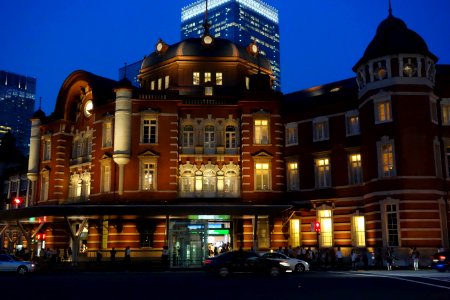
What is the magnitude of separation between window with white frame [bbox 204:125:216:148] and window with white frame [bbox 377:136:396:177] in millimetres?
13186

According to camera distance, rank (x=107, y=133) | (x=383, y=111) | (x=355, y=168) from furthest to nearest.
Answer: (x=107, y=133), (x=355, y=168), (x=383, y=111)

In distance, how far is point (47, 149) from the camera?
50656 millimetres

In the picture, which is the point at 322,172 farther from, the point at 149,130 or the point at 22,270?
the point at 22,270

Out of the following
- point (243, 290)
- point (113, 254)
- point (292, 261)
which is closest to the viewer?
point (243, 290)

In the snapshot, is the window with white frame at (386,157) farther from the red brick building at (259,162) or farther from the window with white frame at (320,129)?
the window with white frame at (320,129)

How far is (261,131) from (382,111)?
9.99 metres

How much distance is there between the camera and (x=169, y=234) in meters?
40.3

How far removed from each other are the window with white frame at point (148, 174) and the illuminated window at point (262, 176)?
8076mm

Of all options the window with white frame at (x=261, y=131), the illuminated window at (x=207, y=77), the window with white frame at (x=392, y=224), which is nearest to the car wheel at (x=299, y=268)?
the window with white frame at (x=392, y=224)

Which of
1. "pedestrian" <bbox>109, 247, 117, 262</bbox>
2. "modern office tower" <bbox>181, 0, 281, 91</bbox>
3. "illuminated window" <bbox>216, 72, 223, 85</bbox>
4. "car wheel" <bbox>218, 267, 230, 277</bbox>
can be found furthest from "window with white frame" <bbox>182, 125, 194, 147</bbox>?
"modern office tower" <bbox>181, 0, 281, 91</bbox>

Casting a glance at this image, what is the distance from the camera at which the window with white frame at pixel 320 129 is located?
41.5 m

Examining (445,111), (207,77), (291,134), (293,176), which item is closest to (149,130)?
(207,77)

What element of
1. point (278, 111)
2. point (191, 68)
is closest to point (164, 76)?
point (191, 68)

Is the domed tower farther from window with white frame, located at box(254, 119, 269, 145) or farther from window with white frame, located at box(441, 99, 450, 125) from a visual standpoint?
window with white frame, located at box(254, 119, 269, 145)
